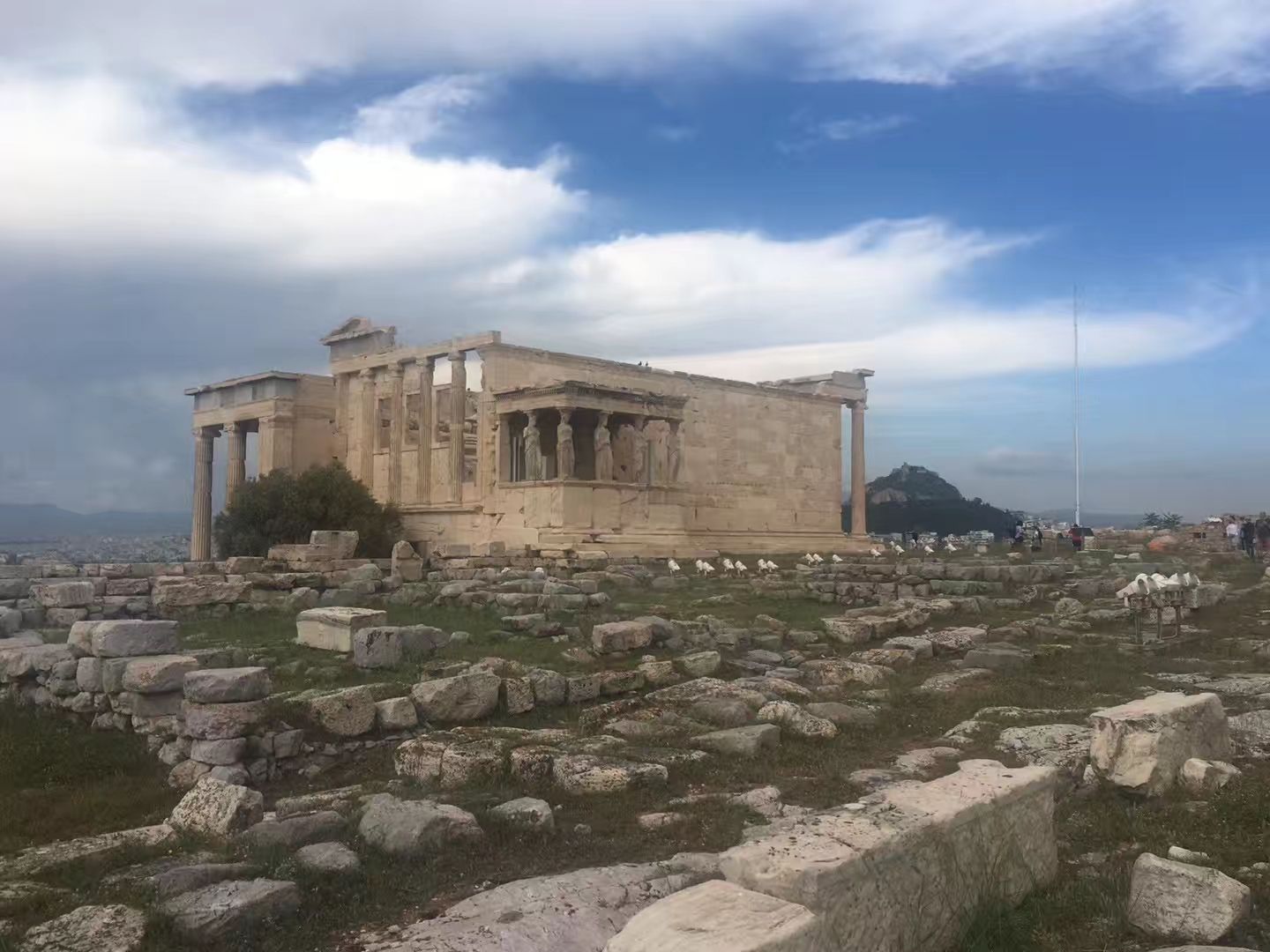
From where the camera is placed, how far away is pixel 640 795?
6.12 metres

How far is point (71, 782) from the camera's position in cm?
695

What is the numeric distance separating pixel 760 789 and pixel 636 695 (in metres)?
3.24

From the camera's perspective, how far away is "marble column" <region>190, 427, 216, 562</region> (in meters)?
38.3

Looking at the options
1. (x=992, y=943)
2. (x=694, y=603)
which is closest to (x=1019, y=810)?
(x=992, y=943)

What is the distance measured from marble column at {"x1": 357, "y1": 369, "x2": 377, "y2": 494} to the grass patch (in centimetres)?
2737

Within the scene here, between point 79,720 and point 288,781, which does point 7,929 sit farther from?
point 79,720

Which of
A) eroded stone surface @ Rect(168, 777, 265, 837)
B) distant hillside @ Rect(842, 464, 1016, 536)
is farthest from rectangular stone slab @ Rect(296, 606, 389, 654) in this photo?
distant hillside @ Rect(842, 464, 1016, 536)

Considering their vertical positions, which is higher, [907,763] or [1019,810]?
[1019,810]

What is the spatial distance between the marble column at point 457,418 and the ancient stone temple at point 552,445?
0.05 m

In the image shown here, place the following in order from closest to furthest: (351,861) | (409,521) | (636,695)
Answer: (351,861)
(636,695)
(409,521)

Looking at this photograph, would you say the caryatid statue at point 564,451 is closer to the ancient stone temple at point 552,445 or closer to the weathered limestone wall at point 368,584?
the ancient stone temple at point 552,445

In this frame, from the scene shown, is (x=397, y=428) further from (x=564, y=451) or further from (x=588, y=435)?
(x=564, y=451)

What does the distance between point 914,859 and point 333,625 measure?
29.1 ft

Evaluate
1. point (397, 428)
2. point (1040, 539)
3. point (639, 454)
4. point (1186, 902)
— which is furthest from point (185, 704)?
A: point (1040, 539)
